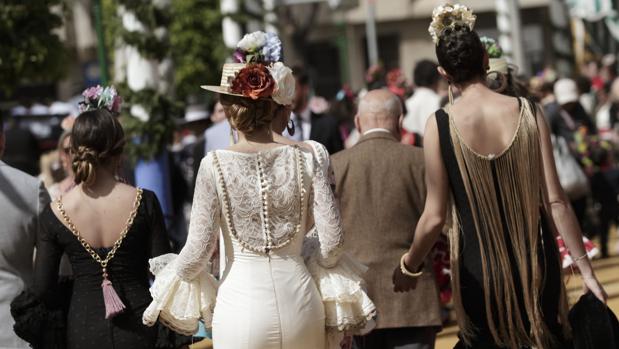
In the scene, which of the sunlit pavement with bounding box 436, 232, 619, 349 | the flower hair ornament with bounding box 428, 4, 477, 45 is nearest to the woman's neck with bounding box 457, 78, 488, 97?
the flower hair ornament with bounding box 428, 4, 477, 45

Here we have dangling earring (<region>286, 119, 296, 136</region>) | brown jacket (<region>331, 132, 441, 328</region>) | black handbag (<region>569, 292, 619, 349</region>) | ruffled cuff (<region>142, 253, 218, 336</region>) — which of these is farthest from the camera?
brown jacket (<region>331, 132, 441, 328</region>)

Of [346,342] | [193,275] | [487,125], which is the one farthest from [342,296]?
[487,125]

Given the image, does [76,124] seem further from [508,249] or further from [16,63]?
[16,63]

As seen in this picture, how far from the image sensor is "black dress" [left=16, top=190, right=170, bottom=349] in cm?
586

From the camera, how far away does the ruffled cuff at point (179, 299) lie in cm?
546

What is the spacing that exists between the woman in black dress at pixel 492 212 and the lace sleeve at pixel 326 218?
0.48 m

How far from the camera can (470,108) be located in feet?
18.8

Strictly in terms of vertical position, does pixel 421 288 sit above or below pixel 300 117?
below

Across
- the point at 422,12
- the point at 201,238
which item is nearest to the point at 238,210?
the point at 201,238

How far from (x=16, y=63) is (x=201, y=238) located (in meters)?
11.9

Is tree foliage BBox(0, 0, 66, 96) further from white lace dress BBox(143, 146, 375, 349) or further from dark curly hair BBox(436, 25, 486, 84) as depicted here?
white lace dress BBox(143, 146, 375, 349)

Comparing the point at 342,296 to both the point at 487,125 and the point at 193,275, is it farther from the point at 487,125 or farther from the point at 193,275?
the point at 487,125

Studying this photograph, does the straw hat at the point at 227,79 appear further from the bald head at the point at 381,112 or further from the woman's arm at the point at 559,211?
the bald head at the point at 381,112

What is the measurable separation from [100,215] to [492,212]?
5.70 feet
